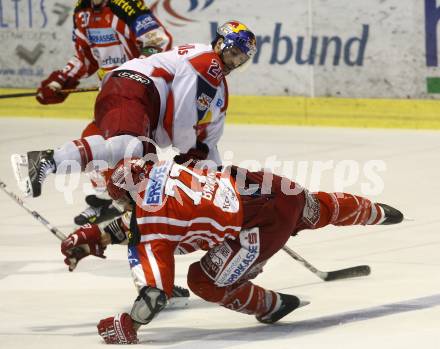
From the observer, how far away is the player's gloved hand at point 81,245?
5773 millimetres

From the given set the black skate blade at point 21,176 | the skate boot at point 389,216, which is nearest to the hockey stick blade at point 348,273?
the skate boot at point 389,216

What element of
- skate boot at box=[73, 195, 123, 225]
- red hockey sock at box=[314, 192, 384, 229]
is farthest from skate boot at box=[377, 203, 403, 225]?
skate boot at box=[73, 195, 123, 225]

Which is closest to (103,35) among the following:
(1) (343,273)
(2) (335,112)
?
(1) (343,273)

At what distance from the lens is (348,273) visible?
6824 mm

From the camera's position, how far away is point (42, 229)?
845 centimetres

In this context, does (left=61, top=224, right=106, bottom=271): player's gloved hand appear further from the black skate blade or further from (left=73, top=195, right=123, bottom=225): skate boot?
(left=73, top=195, right=123, bottom=225): skate boot

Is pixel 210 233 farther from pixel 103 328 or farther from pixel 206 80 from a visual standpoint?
pixel 206 80

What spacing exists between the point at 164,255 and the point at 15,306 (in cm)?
118

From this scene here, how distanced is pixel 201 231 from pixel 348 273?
5.00ft

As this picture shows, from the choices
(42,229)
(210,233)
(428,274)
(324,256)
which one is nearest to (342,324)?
(210,233)

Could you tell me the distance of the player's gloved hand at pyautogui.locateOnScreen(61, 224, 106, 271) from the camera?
577cm

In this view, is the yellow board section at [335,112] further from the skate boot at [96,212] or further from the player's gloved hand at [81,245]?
the player's gloved hand at [81,245]

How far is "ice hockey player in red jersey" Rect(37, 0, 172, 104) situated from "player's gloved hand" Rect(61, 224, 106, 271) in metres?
2.95

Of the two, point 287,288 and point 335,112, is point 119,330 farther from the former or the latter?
point 335,112
